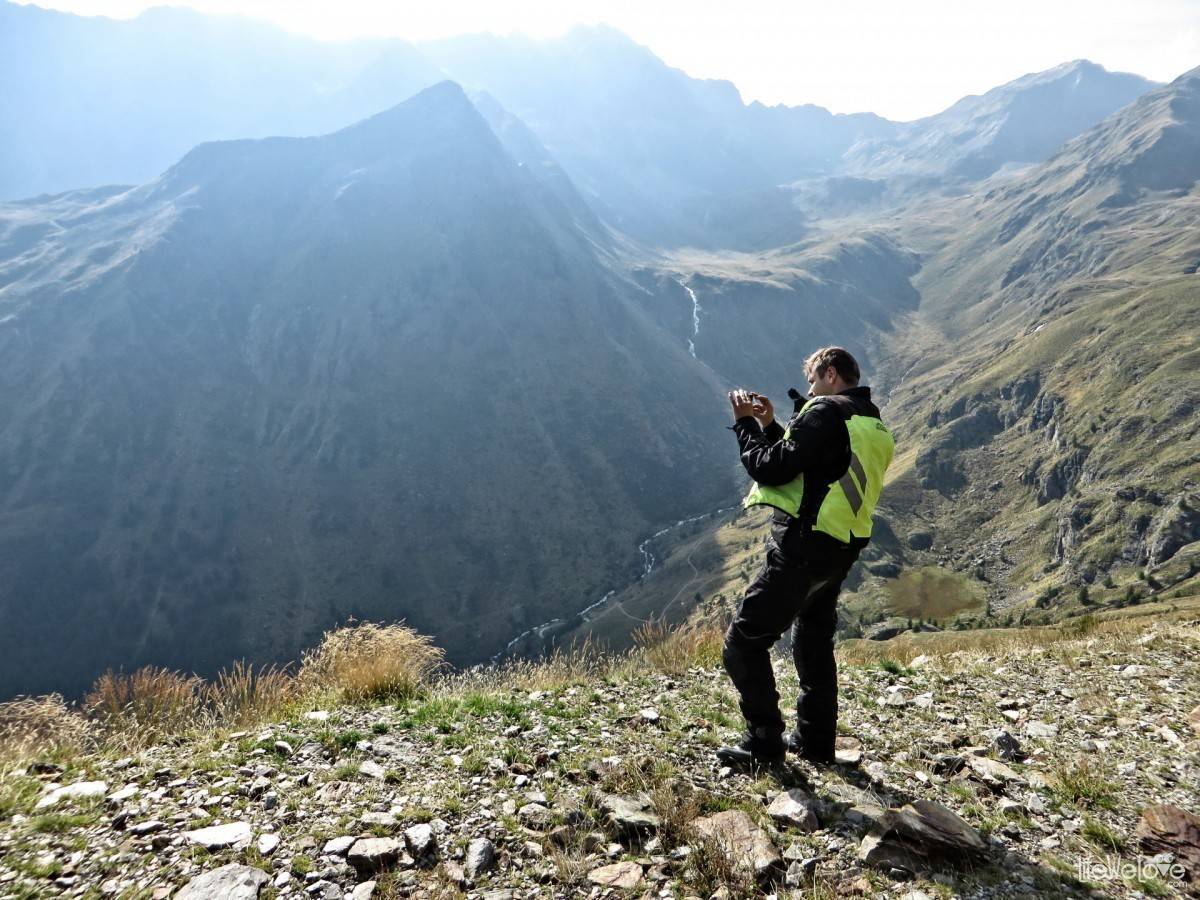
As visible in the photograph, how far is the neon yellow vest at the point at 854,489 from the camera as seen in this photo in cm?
515

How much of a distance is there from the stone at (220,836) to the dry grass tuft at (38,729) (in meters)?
2.11

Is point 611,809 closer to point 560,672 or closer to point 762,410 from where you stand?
point 762,410

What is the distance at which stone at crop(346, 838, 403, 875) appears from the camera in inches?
165

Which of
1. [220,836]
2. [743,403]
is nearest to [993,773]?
[743,403]

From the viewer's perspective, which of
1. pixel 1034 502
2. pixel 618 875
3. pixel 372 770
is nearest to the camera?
pixel 618 875

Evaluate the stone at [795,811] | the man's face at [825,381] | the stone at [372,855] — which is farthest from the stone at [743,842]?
the man's face at [825,381]

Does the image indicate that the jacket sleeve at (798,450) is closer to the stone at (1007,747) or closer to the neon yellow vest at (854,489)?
the neon yellow vest at (854,489)

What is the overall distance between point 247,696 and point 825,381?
22.4 feet

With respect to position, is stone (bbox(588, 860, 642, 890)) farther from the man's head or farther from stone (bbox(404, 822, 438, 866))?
the man's head

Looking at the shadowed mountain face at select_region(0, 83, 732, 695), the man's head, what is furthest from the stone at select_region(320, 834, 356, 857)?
the shadowed mountain face at select_region(0, 83, 732, 695)

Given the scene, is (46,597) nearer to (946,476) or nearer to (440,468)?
(440,468)

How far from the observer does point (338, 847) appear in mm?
4312

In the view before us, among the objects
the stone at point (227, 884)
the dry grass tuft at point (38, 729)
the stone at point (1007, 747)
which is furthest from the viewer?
the stone at point (1007, 747)

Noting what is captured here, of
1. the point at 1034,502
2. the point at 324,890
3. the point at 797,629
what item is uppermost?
the point at 797,629
